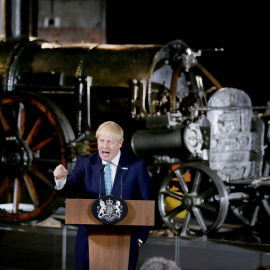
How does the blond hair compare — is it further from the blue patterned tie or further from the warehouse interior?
the warehouse interior

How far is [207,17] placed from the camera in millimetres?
11406

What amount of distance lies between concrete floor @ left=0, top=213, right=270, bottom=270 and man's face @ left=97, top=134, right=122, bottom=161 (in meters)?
1.96

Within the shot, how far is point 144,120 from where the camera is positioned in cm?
737

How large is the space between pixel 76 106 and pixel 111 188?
3.98 meters

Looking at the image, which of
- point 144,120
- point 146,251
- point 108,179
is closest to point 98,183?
point 108,179

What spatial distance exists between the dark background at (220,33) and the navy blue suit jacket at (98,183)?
23.6ft

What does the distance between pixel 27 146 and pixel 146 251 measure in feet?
8.37

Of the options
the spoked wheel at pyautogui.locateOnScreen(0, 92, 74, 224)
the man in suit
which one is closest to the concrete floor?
the spoked wheel at pyautogui.locateOnScreen(0, 92, 74, 224)

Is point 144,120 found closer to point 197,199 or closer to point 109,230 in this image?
point 197,199

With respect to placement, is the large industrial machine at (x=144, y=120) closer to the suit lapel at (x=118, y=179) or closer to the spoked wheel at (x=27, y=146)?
the spoked wheel at (x=27, y=146)

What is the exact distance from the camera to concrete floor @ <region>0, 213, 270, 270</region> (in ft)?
18.5

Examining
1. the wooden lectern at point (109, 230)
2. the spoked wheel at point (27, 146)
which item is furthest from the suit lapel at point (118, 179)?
the spoked wheel at point (27, 146)

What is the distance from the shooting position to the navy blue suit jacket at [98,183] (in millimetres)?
3889

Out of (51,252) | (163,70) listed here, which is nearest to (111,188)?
(51,252)
